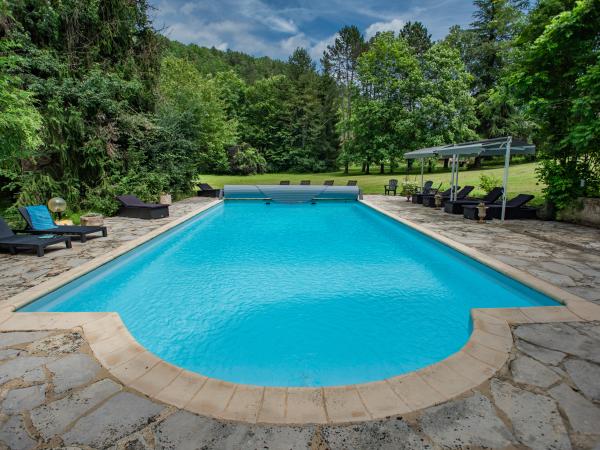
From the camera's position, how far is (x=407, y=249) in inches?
322

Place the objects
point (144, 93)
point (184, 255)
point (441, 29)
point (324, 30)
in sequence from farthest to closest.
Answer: point (324, 30), point (441, 29), point (144, 93), point (184, 255)

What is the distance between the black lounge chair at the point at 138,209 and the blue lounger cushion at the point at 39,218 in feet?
10.4

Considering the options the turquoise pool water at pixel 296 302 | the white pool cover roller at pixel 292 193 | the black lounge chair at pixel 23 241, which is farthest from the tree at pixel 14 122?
the white pool cover roller at pixel 292 193

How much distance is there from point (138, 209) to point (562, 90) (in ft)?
42.2

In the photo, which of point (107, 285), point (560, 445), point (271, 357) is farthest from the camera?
point (107, 285)

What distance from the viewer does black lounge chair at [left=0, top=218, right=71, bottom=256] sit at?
6.17 m

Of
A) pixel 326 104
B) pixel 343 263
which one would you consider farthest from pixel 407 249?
pixel 326 104

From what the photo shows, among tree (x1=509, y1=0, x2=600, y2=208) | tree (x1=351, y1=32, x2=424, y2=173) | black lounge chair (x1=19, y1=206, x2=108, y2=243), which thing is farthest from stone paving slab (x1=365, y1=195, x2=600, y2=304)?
tree (x1=351, y1=32, x2=424, y2=173)

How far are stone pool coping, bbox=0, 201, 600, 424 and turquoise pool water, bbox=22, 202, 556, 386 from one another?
1.87 ft

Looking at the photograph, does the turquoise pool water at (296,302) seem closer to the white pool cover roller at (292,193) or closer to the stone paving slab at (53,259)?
the stone paving slab at (53,259)

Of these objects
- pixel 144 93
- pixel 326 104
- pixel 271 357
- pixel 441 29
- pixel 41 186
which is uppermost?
pixel 441 29

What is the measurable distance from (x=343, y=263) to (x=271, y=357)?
11.7 feet

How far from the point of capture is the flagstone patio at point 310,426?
6.64ft

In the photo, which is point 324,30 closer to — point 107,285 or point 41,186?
point 41,186
